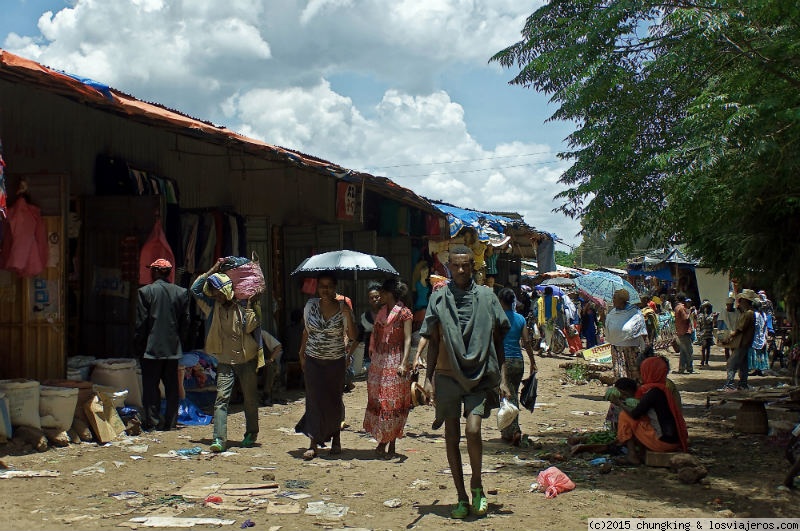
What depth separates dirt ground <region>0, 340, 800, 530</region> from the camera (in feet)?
18.2

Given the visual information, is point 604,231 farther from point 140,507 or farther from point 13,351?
point 13,351

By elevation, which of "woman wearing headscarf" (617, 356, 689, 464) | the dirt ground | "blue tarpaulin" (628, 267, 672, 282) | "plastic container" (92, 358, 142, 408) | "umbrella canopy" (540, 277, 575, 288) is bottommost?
the dirt ground

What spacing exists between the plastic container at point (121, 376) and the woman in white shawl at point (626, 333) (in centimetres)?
587

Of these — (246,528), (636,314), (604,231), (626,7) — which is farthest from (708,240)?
(246,528)

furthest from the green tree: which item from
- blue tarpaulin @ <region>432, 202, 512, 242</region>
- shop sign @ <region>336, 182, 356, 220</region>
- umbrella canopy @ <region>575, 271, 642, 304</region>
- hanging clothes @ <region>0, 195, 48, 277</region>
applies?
umbrella canopy @ <region>575, 271, 642, 304</region>

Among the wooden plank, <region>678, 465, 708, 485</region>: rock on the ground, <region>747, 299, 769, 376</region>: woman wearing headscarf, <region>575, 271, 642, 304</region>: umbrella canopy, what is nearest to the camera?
the wooden plank

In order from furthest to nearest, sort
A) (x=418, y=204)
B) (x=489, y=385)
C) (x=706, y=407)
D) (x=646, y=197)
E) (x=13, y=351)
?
(x=418, y=204), (x=706, y=407), (x=13, y=351), (x=646, y=197), (x=489, y=385)

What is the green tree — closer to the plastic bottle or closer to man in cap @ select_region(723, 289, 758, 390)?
the plastic bottle

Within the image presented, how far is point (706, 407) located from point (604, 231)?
17.1ft

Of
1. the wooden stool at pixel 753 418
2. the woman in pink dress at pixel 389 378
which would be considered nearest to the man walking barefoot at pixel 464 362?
the woman in pink dress at pixel 389 378

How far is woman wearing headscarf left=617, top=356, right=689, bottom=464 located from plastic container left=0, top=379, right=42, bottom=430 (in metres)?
5.53

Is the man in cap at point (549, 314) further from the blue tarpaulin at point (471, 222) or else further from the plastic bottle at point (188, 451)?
the plastic bottle at point (188, 451)

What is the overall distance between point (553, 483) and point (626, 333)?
431cm

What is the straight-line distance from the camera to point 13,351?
8234mm
